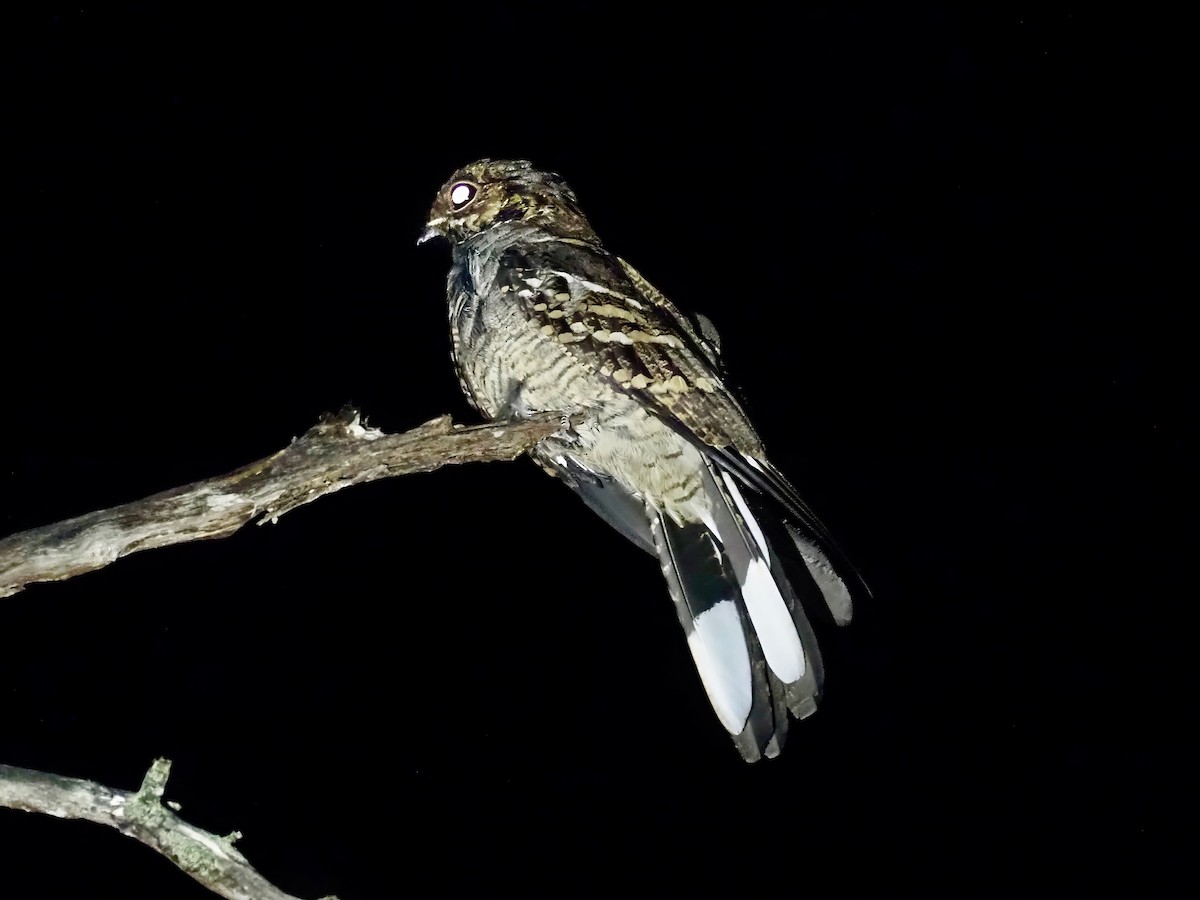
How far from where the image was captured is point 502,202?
2.07 meters

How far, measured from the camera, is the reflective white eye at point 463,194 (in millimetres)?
2090

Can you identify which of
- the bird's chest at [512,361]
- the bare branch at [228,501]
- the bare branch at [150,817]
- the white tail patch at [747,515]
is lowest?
the bare branch at [150,817]

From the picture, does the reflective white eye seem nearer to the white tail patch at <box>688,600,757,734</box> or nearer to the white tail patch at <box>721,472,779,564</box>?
the white tail patch at <box>721,472,779,564</box>

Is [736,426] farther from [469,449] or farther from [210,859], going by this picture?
[210,859]

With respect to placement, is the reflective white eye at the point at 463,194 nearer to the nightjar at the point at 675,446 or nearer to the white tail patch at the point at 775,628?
the nightjar at the point at 675,446

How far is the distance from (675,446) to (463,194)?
29.3 inches

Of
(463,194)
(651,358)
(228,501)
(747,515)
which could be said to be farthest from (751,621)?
(463,194)

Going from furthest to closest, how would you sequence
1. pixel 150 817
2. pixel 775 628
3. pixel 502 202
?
1. pixel 502 202
2. pixel 775 628
3. pixel 150 817

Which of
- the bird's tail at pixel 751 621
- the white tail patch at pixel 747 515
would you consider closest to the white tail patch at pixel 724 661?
the bird's tail at pixel 751 621

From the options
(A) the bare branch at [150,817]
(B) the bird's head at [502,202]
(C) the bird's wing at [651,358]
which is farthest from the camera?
(B) the bird's head at [502,202]

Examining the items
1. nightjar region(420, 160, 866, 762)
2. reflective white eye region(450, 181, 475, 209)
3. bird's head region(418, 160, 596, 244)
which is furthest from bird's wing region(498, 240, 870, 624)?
reflective white eye region(450, 181, 475, 209)

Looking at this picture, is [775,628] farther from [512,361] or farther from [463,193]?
[463,193]

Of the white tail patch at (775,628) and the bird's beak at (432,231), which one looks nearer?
the white tail patch at (775,628)

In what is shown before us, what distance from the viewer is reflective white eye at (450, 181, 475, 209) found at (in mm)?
2090
